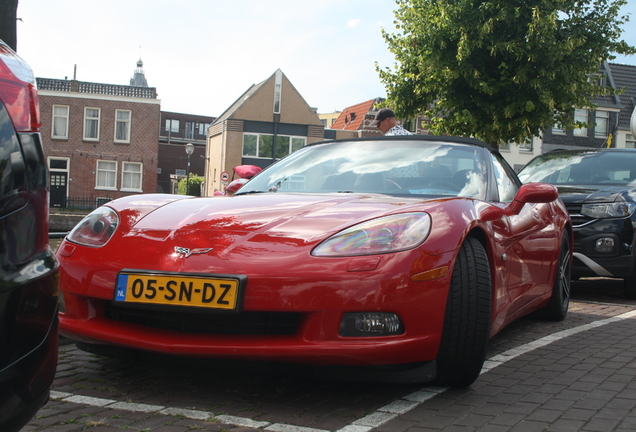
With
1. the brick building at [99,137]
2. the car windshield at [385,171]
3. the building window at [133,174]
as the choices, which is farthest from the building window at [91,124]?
the car windshield at [385,171]

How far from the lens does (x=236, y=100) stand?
5375 cm

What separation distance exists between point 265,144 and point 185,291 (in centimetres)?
4583

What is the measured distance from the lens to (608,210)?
6602mm

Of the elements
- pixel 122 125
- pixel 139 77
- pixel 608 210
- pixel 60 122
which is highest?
pixel 139 77

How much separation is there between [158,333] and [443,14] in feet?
58.7

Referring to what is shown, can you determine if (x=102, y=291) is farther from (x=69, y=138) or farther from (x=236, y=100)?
(x=236, y=100)

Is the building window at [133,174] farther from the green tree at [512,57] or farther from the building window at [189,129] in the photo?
the building window at [189,129]

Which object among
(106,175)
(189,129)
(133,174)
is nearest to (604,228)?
(133,174)

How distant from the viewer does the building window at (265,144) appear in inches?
1871

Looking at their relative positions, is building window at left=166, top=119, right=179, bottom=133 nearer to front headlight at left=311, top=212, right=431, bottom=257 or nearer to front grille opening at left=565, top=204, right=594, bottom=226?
front grille opening at left=565, top=204, right=594, bottom=226

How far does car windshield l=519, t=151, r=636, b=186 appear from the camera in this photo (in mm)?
7316

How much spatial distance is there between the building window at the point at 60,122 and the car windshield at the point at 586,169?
134 feet

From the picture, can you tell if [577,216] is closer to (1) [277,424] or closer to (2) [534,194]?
(2) [534,194]

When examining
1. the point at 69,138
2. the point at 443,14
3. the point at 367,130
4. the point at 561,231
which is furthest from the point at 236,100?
the point at 561,231
